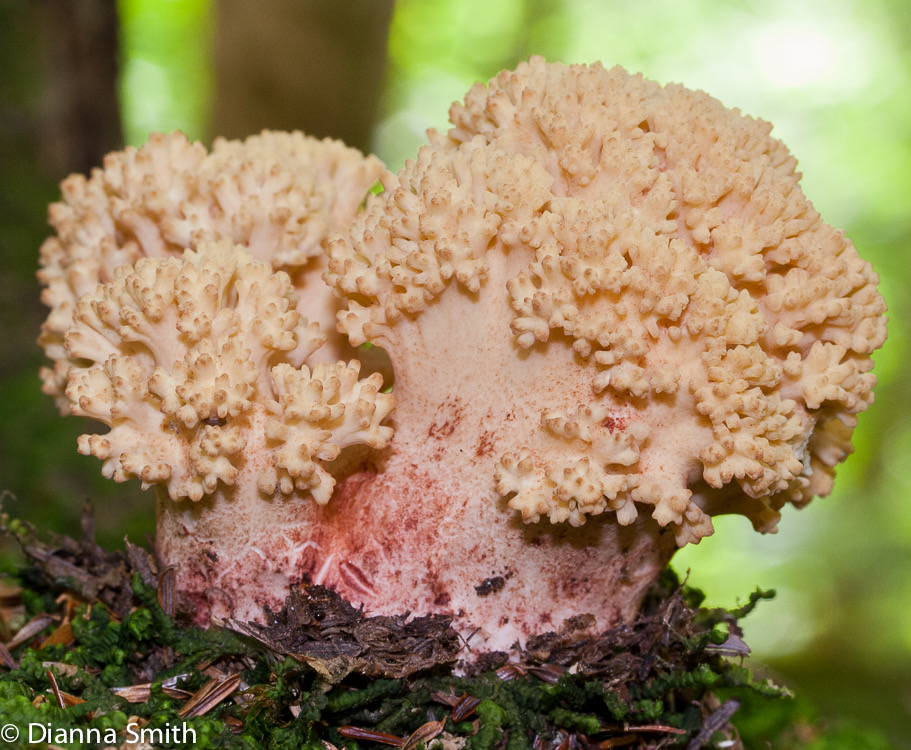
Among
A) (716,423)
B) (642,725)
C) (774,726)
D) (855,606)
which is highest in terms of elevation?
(855,606)

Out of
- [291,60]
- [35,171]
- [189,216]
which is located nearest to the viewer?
[189,216]

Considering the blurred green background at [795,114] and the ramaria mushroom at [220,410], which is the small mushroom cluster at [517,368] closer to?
the ramaria mushroom at [220,410]

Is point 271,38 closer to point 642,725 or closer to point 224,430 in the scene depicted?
point 224,430

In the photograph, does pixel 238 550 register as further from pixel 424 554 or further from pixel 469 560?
pixel 469 560

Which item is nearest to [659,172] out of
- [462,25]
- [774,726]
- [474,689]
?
[474,689]

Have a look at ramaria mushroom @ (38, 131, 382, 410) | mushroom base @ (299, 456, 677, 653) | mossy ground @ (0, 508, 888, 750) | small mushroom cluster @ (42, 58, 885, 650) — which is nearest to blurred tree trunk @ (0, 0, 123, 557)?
ramaria mushroom @ (38, 131, 382, 410)

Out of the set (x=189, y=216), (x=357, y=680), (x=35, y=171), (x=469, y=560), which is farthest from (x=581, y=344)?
(x=35, y=171)

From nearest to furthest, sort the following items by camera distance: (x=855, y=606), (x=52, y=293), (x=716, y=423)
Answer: (x=716, y=423) → (x=52, y=293) → (x=855, y=606)
